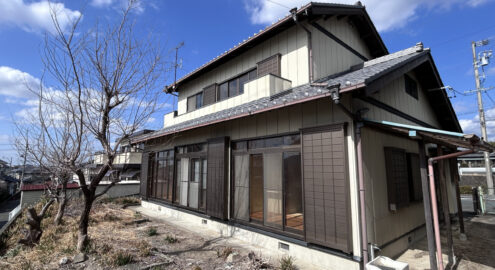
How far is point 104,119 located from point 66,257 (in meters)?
2.60

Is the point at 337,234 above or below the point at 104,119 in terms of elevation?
below

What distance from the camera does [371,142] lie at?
15.0ft

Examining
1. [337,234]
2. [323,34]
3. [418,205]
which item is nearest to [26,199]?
[337,234]

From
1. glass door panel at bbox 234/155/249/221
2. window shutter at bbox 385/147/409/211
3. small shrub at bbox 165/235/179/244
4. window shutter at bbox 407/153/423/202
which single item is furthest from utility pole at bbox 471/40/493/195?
small shrub at bbox 165/235/179/244

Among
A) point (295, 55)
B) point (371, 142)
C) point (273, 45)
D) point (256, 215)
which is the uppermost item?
point (273, 45)

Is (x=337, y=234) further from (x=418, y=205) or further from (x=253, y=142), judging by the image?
(x=418, y=205)

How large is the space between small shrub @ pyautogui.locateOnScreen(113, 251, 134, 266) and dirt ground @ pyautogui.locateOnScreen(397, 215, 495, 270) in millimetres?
5103

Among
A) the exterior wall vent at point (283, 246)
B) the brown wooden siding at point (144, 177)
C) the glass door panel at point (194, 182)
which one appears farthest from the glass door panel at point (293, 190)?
the brown wooden siding at point (144, 177)

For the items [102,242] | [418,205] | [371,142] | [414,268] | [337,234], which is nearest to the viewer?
[337,234]

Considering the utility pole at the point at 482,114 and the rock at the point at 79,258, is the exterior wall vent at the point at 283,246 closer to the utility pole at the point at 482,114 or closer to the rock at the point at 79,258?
the rock at the point at 79,258

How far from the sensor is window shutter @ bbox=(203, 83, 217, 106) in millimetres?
8938

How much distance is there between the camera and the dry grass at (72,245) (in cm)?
420

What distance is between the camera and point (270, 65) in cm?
686

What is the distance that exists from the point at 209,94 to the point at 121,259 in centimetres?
636
